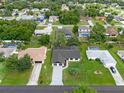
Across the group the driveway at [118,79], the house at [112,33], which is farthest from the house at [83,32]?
the driveway at [118,79]

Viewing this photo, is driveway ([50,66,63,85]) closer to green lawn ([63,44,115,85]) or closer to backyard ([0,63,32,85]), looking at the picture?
green lawn ([63,44,115,85])

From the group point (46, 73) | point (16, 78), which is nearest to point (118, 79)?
point (46, 73)

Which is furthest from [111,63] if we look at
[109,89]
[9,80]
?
[9,80]

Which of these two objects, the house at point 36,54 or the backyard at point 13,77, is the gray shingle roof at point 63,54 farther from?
the backyard at point 13,77

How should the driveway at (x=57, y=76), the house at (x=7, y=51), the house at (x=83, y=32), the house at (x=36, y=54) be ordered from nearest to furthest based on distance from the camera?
the driveway at (x=57, y=76) → the house at (x=36, y=54) → the house at (x=7, y=51) → the house at (x=83, y=32)

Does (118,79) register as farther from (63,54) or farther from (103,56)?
(63,54)

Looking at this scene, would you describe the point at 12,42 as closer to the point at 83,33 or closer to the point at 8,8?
the point at 83,33

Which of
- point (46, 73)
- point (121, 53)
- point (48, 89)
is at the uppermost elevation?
point (48, 89)
